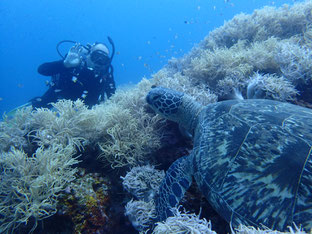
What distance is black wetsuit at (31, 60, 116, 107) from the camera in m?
6.48

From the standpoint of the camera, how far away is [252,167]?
1.51m

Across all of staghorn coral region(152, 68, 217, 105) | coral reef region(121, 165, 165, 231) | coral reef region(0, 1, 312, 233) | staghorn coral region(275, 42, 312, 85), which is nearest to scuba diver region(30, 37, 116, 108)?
coral reef region(0, 1, 312, 233)

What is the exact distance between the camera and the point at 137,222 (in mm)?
1911

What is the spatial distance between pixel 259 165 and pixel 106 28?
129 metres

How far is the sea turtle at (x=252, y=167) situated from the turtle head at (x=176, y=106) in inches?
17.1

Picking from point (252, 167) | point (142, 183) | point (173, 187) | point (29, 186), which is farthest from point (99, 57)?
point (252, 167)

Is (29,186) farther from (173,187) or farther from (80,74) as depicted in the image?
(80,74)

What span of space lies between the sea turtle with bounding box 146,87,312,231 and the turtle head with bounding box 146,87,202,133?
17.1 inches

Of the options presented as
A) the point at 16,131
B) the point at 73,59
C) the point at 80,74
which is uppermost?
the point at 73,59

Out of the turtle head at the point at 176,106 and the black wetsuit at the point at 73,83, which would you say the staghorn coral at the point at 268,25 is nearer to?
the turtle head at the point at 176,106

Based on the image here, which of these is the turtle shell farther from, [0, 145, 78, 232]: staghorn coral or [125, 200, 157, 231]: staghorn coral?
[0, 145, 78, 232]: staghorn coral

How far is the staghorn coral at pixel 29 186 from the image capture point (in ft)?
5.72

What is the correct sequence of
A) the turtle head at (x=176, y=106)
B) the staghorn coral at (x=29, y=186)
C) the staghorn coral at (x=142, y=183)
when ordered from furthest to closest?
the turtle head at (x=176, y=106)
the staghorn coral at (x=142, y=183)
the staghorn coral at (x=29, y=186)

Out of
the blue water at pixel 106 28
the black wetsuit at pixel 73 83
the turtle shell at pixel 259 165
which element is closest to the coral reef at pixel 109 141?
the turtle shell at pixel 259 165
